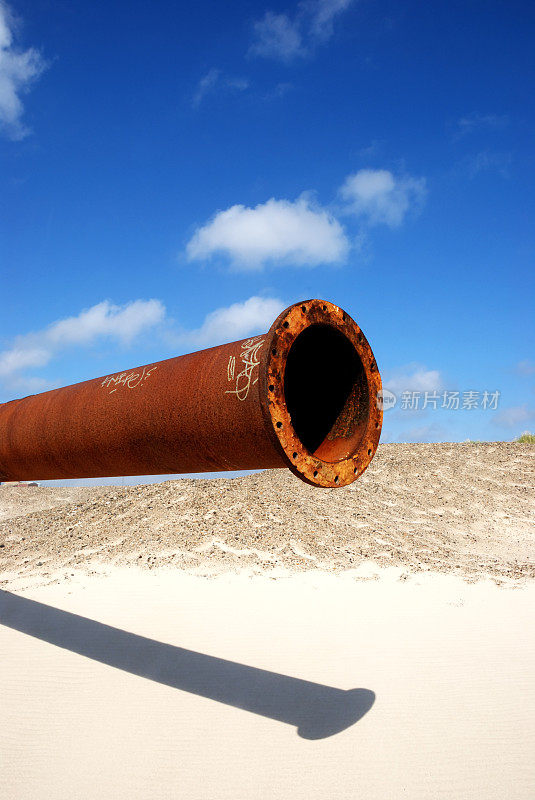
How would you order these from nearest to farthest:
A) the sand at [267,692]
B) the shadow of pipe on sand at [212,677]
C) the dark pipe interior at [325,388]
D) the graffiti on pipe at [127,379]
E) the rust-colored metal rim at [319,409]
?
the rust-colored metal rim at [319,409], the dark pipe interior at [325,388], the graffiti on pipe at [127,379], the sand at [267,692], the shadow of pipe on sand at [212,677]

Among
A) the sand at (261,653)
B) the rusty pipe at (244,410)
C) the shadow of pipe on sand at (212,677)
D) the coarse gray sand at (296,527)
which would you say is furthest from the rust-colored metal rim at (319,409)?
the coarse gray sand at (296,527)

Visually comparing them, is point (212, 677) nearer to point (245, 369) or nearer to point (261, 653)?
point (261, 653)

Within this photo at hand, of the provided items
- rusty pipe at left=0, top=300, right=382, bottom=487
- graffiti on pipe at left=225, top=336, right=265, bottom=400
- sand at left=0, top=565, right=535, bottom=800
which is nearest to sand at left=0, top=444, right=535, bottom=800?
sand at left=0, top=565, right=535, bottom=800

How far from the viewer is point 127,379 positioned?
2.73 m

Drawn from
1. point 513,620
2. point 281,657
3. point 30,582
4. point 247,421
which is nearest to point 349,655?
point 281,657

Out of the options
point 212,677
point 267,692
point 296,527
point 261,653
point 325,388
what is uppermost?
point 296,527

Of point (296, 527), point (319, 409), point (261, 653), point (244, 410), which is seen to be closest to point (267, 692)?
point (261, 653)

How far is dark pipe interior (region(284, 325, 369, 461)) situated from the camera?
243 cm

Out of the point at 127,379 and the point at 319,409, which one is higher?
the point at 127,379

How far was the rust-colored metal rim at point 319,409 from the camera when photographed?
201 cm

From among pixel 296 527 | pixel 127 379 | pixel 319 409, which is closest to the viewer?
pixel 319 409

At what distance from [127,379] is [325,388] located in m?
1.01

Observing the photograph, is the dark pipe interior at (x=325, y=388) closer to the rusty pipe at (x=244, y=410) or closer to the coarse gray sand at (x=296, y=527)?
the rusty pipe at (x=244, y=410)

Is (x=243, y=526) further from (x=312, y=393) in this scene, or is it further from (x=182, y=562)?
(x=312, y=393)
